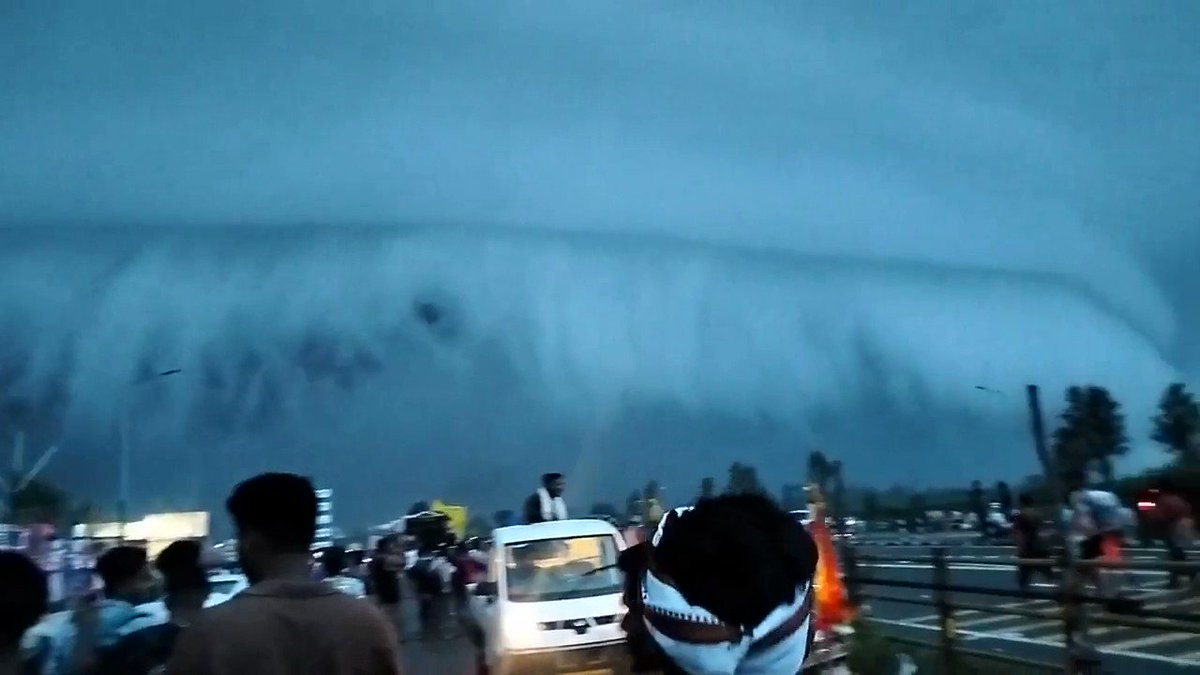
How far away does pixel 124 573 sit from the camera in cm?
529

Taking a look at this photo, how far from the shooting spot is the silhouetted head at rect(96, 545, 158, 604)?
17.3ft

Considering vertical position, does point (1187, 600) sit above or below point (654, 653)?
below

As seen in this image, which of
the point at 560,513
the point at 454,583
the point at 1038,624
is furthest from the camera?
the point at 454,583

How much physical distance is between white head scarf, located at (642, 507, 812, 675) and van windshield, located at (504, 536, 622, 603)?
11.3 m

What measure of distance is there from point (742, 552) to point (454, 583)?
2172 cm

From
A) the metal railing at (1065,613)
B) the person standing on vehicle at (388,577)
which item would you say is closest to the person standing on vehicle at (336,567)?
the metal railing at (1065,613)

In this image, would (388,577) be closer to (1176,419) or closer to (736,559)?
(736,559)

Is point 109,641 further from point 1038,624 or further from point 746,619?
point 1038,624

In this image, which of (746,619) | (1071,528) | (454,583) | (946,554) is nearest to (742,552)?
(746,619)

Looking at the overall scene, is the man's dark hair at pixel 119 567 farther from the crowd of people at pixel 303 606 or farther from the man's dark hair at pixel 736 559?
the man's dark hair at pixel 736 559

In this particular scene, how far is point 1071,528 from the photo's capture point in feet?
52.0

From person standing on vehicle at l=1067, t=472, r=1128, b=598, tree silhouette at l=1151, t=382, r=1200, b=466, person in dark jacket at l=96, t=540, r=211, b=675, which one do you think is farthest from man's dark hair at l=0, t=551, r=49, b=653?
tree silhouette at l=1151, t=382, r=1200, b=466

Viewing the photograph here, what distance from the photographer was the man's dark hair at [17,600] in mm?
4105

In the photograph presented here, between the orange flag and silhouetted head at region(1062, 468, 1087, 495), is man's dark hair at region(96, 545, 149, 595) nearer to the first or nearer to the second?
the orange flag
